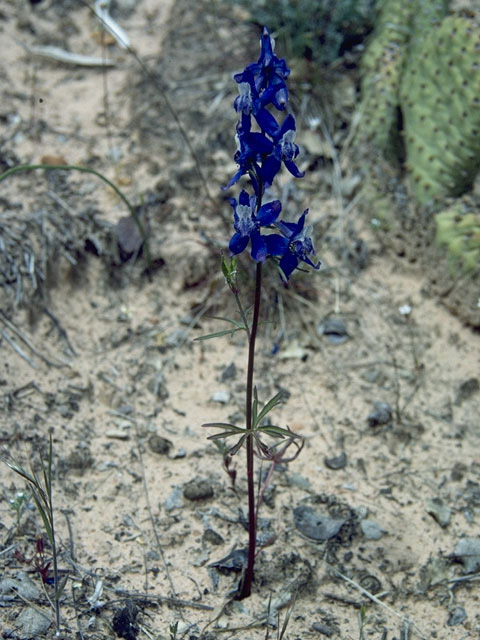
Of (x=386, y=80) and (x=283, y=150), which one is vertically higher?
(x=386, y=80)

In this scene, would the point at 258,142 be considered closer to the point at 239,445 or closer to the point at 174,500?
the point at 239,445

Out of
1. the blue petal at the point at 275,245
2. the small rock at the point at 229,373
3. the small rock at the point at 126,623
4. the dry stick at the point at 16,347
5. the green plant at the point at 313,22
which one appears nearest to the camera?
the blue petal at the point at 275,245

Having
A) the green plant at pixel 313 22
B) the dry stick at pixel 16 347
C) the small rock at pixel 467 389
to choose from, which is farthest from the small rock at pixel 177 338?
the green plant at pixel 313 22

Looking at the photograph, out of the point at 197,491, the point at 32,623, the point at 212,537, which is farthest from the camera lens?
the point at 197,491

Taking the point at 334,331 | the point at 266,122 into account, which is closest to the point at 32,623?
the point at 266,122

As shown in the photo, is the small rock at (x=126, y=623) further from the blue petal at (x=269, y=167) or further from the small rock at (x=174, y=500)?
the blue petal at (x=269, y=167)

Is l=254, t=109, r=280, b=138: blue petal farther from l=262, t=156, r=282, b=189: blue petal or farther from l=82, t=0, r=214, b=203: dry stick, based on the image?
l=82, t=0, r=214, b=203: dry stick

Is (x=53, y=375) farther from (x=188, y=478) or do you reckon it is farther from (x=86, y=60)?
(x=86, y=60)

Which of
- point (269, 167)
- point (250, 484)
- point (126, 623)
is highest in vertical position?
point (269, 167)
